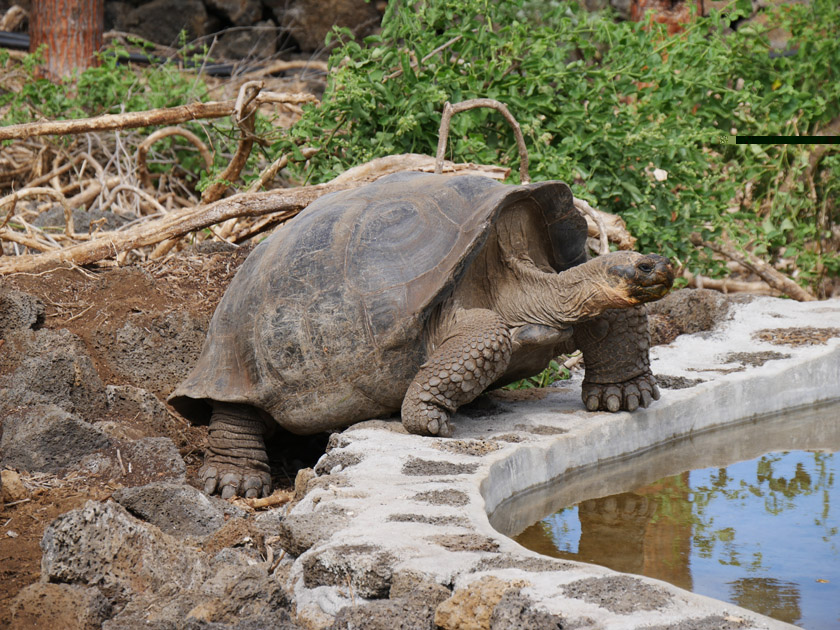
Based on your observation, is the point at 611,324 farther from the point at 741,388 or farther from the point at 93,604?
the point at 93,604

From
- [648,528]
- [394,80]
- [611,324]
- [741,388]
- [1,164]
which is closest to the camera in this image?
[648,528]

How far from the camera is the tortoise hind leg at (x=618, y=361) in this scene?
3939 mm

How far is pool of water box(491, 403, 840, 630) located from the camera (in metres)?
2.40

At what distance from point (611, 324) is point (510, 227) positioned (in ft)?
1.80

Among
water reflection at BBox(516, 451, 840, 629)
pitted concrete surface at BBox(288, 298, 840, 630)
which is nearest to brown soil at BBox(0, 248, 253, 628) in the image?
pitted concrete surface at BBox(288, 298, 840, 630)

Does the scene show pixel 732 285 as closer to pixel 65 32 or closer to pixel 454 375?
pixel 454 375

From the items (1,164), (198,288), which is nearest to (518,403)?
(198,288)

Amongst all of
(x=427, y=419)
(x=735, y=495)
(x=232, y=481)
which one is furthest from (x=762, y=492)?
(x=232, y=481)

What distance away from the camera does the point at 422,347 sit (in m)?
3.74

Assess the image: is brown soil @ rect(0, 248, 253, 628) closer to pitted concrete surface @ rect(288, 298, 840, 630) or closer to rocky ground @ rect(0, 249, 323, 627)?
rocky ground @ rect(0, 249, 323, 627)

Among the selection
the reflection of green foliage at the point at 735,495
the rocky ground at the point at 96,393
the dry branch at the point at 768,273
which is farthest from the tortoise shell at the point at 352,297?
the dry branch at the point at 768,273

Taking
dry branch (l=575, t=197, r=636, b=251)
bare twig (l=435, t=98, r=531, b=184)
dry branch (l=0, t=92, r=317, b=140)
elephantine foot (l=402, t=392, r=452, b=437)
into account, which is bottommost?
elephantine foot (l=402, t=392, r=452, b=437)

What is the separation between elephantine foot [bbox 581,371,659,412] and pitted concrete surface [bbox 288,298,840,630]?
0.04 m

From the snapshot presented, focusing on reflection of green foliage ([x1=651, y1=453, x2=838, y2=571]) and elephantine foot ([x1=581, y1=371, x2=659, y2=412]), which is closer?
reflection of green foliage ([x1=651, y1=453, x2=838, y2=571])
